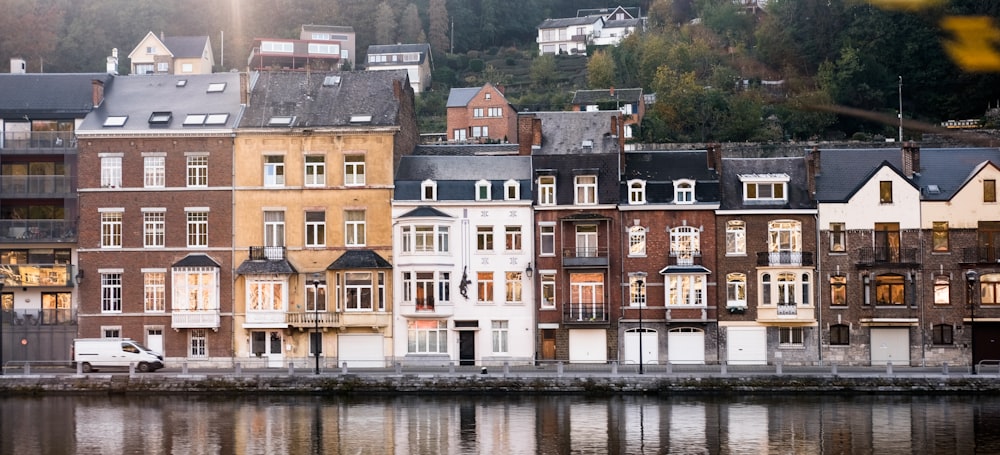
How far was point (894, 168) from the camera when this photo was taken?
5431 cm

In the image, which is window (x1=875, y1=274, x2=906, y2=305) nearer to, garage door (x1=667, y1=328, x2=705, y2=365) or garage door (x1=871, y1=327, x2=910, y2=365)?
garage door (x1=871, y1=327, x2=910, y2=365)

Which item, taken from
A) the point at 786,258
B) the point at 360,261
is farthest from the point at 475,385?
the point at 786,258

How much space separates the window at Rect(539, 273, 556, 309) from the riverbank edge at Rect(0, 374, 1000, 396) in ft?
27.2

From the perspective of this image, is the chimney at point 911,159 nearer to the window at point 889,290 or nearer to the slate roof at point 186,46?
the window at point 889,290

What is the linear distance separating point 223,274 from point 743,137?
52.6 metres

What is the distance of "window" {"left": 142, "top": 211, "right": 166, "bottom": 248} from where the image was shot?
56531 mm

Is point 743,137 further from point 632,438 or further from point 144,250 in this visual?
point 632,438

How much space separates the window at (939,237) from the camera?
54.5 m

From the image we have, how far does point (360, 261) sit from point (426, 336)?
4698 millimetres

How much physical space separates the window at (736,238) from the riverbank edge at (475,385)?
9280mm

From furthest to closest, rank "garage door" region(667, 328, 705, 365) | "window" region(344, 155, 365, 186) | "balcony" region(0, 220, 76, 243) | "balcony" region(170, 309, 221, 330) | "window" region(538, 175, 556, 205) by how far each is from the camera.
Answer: "balcony" region(0, 220, 76, 243), "window" region(344, 155, 365, 186), "window" region(538, 175, 556, 205), "balcony" region(170, 309, 221, 330), "garage door" region(667, 328, 705, 365)

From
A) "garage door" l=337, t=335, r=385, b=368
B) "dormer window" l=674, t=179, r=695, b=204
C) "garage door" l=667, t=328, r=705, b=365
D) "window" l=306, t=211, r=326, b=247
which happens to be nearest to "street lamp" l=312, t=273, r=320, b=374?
"garage door" l=337, t=335, r=385, b=368

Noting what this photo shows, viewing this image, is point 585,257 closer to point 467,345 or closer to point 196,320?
point 467,345

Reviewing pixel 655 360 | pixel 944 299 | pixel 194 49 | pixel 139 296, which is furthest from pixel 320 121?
pixel 194 49
